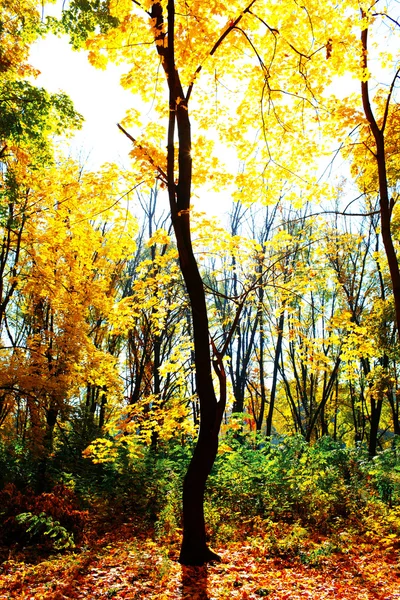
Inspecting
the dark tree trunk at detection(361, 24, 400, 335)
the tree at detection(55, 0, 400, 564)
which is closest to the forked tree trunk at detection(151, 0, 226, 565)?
the tree at detection(55, 0, 400, 564)

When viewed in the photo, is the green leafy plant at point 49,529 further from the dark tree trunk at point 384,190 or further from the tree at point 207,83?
the dark tree trunk at point 384,190

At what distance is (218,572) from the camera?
5297 millimetres

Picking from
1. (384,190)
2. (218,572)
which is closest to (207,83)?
(384,190)

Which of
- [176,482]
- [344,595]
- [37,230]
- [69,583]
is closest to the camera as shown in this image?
[344,595]

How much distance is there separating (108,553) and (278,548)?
2.55 m

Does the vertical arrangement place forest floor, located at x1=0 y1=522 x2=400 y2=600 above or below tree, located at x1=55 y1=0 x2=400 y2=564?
below

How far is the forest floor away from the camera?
477 cm

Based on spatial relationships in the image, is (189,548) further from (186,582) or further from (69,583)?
→ (69,583)

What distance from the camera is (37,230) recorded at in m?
10.8

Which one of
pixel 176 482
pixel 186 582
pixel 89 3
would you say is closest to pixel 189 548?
pixel 186 582

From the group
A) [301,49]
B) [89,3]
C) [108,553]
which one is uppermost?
[89,3]

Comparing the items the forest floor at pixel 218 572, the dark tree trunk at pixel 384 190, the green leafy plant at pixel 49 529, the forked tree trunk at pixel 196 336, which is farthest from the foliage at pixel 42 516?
the dark tree trunk at pixel 384 190

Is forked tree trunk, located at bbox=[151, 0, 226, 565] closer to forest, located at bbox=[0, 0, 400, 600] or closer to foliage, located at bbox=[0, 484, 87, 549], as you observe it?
forest, located at bbox=[0, 0, 400, 600]

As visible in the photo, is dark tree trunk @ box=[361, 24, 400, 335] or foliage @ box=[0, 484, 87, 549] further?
dark tree trunk @ box=[361, 24, 400, 335]
